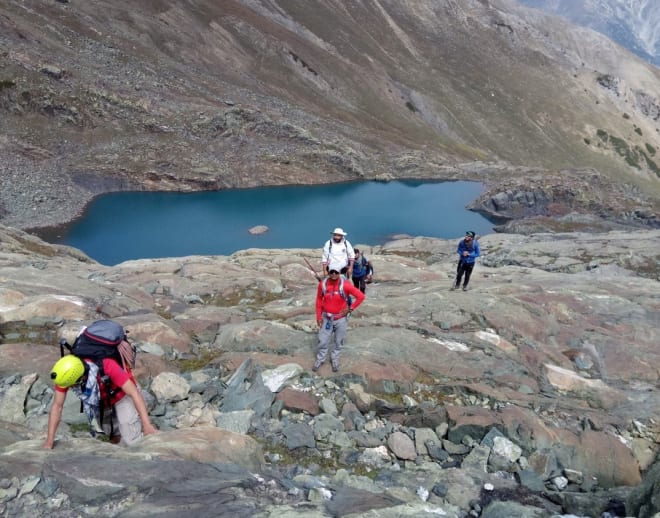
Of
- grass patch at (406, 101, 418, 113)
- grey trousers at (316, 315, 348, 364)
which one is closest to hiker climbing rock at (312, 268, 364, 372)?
grey trousers at (316, 315, 348, 364)

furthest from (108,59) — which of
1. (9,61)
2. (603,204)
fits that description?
(603,204)

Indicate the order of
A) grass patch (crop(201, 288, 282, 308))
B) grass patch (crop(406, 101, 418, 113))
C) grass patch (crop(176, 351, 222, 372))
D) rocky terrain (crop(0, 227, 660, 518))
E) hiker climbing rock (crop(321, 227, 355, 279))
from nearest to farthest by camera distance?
1. rocky terrain (crop(0, 227, 660, 518))
2. grass patch (crop(176, 351, 222, 372))
3. hiker climbing rock (crop(321, 227, 355, 279))
4. grass patch (crop(201, 288, 282, 308))
5. grass patch (crop(406, 101, 418, 113))

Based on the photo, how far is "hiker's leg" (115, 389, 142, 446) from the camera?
6656 millimetres

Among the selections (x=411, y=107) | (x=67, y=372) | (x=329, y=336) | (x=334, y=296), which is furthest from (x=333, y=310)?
(x=411, y=107)

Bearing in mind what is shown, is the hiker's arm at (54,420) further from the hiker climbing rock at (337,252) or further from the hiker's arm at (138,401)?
the hiker climbing rock at (337,252)

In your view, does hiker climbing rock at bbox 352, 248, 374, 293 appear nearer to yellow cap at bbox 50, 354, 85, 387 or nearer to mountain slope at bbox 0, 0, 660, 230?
yellow cap at bbox 50, 354, 85, 387

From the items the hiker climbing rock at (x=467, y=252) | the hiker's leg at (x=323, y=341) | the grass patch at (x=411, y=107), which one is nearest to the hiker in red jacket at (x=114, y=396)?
the hiker's leg at (x=323, y=341)

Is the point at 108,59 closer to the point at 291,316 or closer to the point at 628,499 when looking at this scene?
the point at 291,316

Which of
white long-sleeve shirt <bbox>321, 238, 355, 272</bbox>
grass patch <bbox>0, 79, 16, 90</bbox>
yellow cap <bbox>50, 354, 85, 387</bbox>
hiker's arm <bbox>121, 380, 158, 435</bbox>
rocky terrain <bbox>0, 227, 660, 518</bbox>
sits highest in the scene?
grass patch <bbox>0, 79, 16, 90</bbox>

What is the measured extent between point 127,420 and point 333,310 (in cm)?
485

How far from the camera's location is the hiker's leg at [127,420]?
6.66 metres

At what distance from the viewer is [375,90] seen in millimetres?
114062

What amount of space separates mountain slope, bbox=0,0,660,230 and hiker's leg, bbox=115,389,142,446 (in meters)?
48.9

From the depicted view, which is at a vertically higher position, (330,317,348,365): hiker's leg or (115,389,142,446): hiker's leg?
(330,317,348,365): hiker's leg
